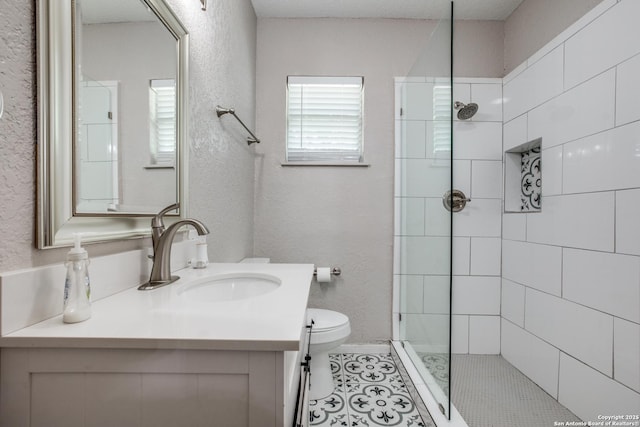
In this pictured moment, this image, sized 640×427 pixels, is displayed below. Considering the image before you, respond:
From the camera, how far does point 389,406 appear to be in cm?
149

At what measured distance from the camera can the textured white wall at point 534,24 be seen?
151 centimetres

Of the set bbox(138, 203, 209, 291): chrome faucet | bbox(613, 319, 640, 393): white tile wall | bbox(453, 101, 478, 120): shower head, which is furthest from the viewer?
bbox(453, 101, 478, 120): shower head

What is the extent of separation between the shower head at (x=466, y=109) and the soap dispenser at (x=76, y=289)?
6.84ft

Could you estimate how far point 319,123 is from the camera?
2.10m

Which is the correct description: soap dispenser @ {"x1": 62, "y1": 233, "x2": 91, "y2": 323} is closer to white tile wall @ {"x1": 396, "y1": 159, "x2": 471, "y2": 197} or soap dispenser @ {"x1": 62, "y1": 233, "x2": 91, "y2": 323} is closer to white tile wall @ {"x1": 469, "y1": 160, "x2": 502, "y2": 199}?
white tile wall @ {"x1": 396, "y1": 159, "x2": 471, "y2": 197}

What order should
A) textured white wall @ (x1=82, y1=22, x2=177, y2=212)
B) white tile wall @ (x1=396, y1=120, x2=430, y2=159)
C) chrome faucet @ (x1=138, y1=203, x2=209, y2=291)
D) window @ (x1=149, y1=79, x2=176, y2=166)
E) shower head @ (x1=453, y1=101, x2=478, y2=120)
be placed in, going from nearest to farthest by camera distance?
textured white wall @ (x1=82, y1=22, x2=177, y2=212) → chrome faucet @ (x1=138, y1=203, x2=209, y2=291) → window @ (x1=149, y1=79, x2=176, y2=166) → white tile wall @ (x1=396, y1=120, x2=430, y2=159) → shower head @ (x1=453, y1=101, x2=478, y2=120)

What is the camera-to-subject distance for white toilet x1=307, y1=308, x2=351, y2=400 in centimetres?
151

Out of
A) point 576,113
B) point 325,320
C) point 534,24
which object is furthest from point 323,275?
point 534,24

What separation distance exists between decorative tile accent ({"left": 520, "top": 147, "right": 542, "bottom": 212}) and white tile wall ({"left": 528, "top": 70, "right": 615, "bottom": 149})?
157 mm

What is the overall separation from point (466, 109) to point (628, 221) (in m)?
1.06

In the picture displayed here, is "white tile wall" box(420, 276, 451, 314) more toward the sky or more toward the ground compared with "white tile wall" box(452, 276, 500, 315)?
more toward the sky

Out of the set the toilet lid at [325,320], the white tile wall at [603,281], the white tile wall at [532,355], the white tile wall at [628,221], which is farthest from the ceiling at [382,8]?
the white tile wall at [532,355]

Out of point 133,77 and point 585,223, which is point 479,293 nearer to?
point 585,223

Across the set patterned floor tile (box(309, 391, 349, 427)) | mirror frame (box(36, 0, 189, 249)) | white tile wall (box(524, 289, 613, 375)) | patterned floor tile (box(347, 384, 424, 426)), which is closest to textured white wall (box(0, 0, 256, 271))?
mirror frame (box(36, 0, 189, 249))
